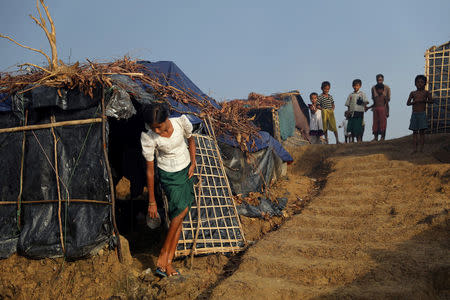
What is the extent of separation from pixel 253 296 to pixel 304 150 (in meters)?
6.04

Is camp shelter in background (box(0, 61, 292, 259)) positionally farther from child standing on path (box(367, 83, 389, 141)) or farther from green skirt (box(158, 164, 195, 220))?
child standing on path (box(367, 83, 389, 141))

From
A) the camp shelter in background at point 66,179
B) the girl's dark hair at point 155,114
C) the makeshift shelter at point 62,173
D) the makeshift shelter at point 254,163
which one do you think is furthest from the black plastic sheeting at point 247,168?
the girl's dark hair at point 155,114

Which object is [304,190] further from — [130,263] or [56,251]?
[56,251]

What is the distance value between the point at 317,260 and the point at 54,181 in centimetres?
313

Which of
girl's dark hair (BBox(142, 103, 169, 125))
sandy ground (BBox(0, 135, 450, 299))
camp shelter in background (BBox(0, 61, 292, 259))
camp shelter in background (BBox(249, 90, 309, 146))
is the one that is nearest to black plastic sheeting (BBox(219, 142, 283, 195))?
sandy ground (BBox(0, 135, 450, 299))

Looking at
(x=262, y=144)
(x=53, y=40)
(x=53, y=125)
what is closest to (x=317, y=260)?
(x=262, y=144)

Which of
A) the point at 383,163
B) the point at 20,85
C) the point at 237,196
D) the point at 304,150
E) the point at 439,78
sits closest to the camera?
the point at 20,85

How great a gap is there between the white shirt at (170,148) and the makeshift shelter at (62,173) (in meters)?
0.85

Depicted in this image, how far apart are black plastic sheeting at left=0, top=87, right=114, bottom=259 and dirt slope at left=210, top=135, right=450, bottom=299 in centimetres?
159

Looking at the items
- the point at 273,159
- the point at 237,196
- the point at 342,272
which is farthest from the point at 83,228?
the point at 273,159

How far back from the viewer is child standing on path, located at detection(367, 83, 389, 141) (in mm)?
8273

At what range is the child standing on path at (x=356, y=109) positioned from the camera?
8.45 meters

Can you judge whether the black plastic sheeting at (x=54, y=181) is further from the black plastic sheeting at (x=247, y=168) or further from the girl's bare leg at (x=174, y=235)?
the black plastic sheeting at (x=247, y=168)

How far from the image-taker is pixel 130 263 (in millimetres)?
4043
